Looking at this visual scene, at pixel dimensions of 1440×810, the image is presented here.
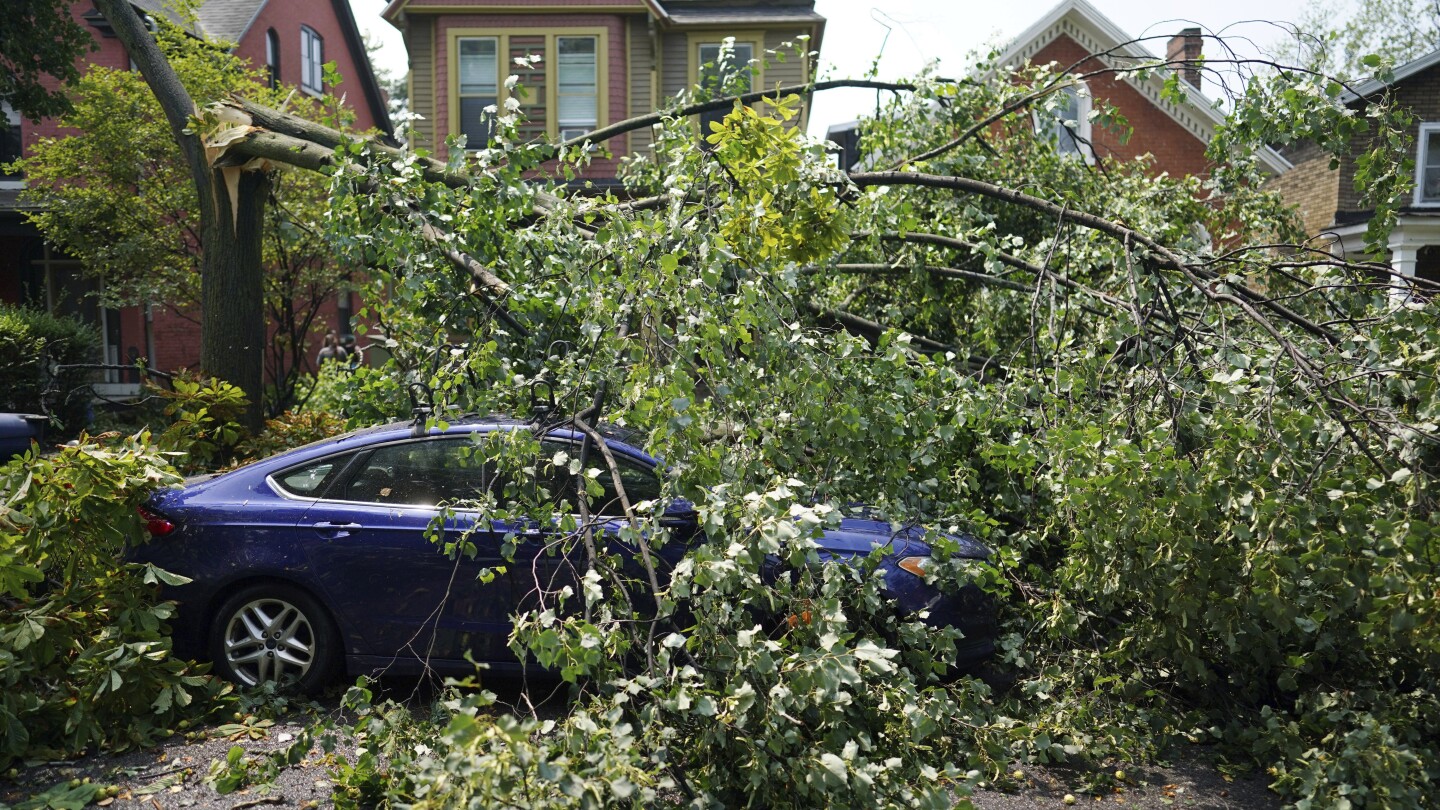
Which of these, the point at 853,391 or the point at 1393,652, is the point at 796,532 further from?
the point at 1393,652

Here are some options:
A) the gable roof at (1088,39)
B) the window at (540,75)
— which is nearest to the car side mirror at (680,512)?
the window at (540,75)

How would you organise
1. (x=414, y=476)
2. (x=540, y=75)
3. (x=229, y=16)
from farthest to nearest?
(x=229, y=16) → (x=540, y=75) → (x=414, y=476)

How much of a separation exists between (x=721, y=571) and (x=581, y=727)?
0.64 m

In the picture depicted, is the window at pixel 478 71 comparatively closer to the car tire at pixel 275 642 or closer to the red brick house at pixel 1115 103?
the red brick house at pixel 1115 103

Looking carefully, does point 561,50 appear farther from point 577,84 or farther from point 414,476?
point 414,476

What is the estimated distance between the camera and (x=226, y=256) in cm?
897

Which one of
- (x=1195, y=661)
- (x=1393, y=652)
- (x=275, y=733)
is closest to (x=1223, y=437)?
(x=1195, y=661)

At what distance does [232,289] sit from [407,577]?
4539 millimetres

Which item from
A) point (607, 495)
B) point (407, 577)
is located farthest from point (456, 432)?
point (607, 495)

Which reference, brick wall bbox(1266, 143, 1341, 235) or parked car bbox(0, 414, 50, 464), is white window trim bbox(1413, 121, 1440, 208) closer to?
brick wall bbox(1266, 143, 1341, 235)

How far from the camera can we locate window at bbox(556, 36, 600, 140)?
20.2 metres

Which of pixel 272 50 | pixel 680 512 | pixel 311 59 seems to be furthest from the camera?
pixel 311 59

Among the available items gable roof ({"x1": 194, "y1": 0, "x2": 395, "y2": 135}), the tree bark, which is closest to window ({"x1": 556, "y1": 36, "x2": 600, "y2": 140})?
gable roof ({"x1": 194, "y1": 0, "x2": 395, "y2": 135})

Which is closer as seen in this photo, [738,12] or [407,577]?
[407,577]
